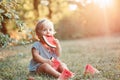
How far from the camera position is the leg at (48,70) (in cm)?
474

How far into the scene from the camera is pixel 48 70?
481 cm

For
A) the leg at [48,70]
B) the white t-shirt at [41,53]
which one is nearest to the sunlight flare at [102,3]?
the white t-shirt at [41,53]

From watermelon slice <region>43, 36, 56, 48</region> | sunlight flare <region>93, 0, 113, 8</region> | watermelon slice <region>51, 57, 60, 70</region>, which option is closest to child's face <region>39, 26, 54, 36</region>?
watermelon slice <region>43, 36, 56, 48</region>

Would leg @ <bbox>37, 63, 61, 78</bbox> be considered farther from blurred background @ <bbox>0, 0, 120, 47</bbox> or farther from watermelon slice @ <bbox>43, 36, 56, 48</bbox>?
blurred background @ <bbox>0, 0, 120, 47</bbox>

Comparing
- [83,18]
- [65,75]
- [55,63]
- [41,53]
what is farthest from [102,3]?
[65,75]

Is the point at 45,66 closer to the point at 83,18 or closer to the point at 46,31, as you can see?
the point at 46,31

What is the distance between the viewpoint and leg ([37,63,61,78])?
15.5 feet

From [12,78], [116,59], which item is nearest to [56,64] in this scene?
[12,78]

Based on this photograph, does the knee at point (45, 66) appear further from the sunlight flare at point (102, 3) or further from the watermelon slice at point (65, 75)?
the sunlight flare at point (102, 3)

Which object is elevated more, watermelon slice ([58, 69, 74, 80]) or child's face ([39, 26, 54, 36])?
child's face ([39, 26, 54, 36])

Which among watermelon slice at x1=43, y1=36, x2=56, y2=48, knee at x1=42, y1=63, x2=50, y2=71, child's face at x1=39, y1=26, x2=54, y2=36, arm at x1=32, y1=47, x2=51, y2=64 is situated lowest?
knee at x1=42, y1=63, x2=50, y2=71

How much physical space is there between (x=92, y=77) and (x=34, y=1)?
12.0 meters

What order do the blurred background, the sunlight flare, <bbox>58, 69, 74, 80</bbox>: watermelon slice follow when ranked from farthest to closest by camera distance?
the blurred background < the sunlight flare < <bbox>58, 69, 74, 80</bbox>: watermelon slice

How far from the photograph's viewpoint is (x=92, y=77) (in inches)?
Answer: 178
